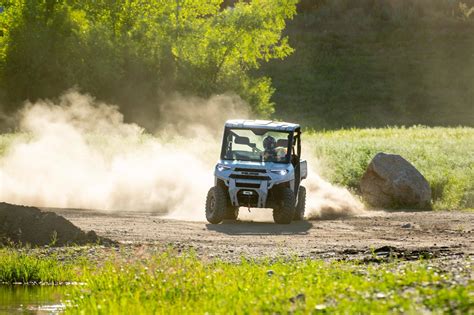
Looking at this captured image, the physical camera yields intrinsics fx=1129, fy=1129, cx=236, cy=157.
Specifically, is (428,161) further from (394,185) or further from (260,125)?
(260,125)

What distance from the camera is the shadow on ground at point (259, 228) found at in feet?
82.9

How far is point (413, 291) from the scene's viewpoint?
13180mm

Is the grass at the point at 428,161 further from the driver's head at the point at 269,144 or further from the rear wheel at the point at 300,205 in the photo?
the driver's head at the point at 269,144

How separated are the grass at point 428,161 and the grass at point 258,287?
17.5 metres

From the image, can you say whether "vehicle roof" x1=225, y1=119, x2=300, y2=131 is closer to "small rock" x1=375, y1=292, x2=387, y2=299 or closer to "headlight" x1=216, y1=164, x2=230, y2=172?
"headlight" x1=216, y1=164, x2=230, y2=172

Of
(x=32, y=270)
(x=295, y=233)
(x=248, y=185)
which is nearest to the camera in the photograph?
(x=32, y=270)

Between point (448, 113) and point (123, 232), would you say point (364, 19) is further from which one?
point (123, 232)

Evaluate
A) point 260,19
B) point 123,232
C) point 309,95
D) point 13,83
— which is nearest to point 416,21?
point 309,95

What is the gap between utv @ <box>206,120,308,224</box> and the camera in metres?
26.2

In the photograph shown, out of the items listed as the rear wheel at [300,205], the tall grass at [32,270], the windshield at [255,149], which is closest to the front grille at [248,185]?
the windshield at [255,149]

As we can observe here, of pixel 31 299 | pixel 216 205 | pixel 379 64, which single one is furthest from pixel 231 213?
pixel 379 64

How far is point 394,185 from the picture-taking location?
34125mm

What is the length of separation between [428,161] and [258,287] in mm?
29163

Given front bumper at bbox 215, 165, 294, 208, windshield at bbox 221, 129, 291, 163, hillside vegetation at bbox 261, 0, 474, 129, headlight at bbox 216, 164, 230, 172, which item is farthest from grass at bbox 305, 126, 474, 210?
hillside vegetation at bbox 261, 0, 474, 129
